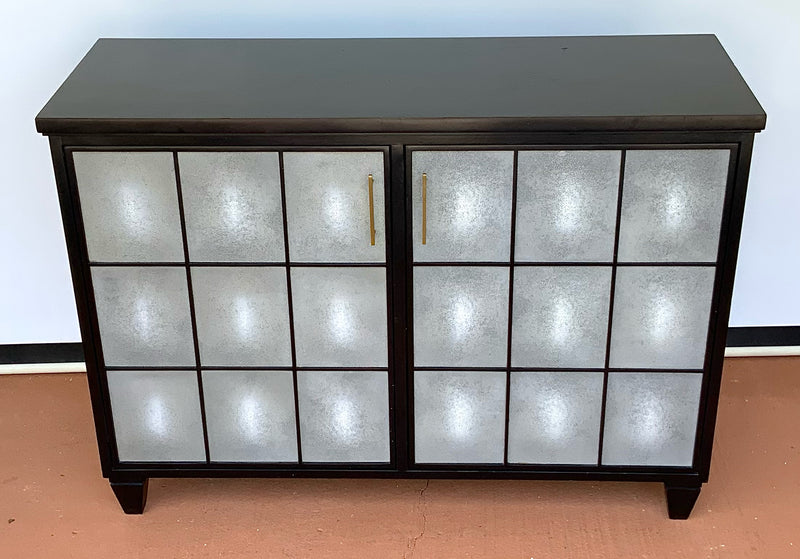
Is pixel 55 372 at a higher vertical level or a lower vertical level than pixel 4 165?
lower

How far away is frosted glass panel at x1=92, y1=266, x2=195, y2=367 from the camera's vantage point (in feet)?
6.83

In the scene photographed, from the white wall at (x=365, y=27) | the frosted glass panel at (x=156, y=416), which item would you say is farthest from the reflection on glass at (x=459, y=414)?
the white wall at (x=365, y=27)

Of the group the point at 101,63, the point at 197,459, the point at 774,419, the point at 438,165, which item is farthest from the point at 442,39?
the point at 774,419

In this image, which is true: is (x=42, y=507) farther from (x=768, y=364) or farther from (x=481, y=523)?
(x=768, y=364)

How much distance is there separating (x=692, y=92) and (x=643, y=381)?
0.61 metres

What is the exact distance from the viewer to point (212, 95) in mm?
2008

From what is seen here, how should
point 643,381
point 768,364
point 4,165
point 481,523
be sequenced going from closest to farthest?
point 643,381
point 481,523
point 4,165
point 768,364

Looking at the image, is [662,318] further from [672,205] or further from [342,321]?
[342,321]

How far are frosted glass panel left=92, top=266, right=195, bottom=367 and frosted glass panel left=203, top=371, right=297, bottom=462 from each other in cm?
9

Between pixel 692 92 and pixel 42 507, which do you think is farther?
pixel 42 507

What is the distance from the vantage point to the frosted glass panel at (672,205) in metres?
1.93

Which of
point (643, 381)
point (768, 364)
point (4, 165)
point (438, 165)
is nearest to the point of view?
point (438, 165)

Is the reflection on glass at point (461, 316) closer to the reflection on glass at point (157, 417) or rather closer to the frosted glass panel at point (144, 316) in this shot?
the frosted glass panel at point (144, 316)

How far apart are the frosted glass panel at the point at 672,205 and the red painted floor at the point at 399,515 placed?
2.13ft
